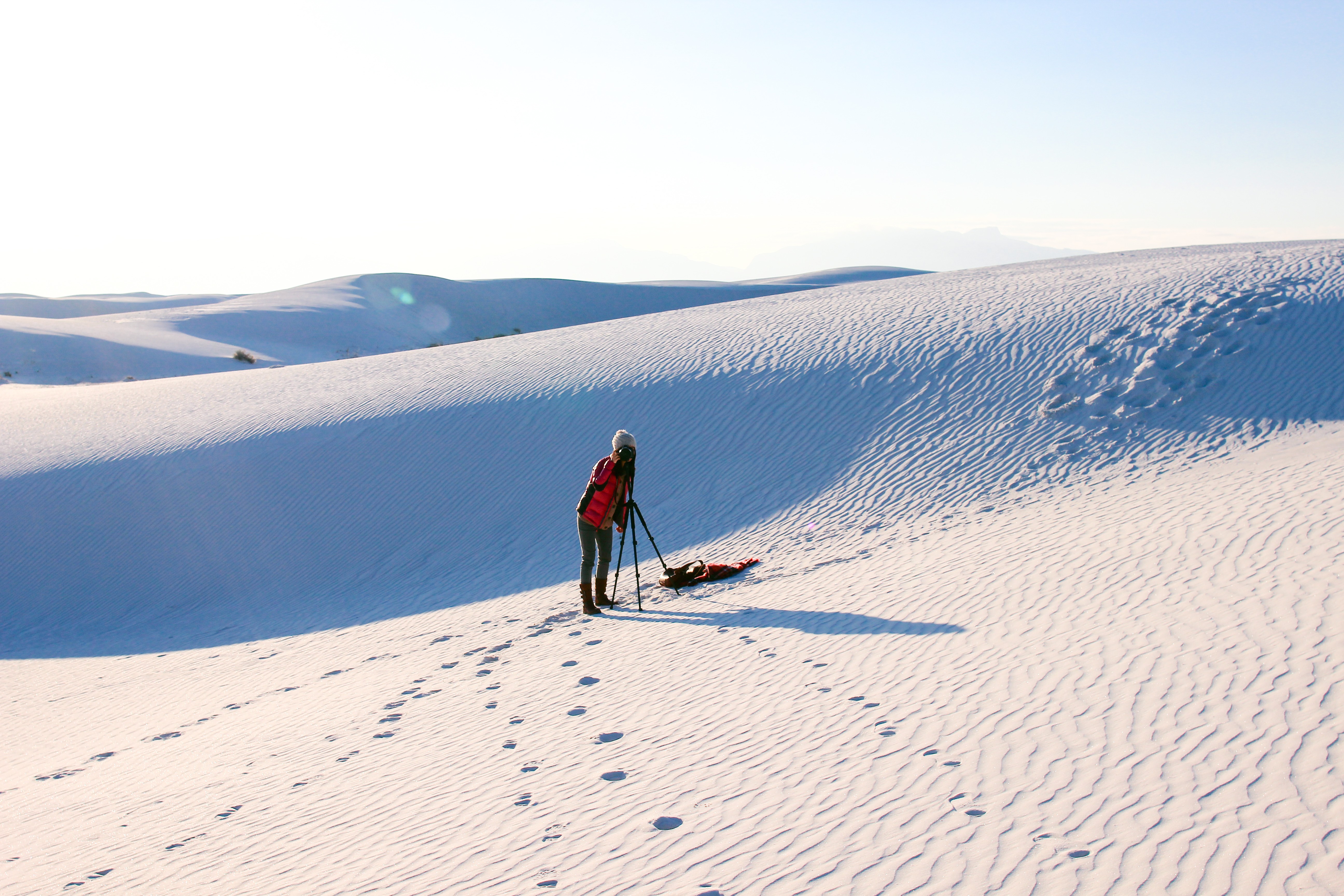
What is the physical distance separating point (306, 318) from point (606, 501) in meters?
41.6

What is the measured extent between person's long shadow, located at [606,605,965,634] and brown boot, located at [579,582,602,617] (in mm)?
151

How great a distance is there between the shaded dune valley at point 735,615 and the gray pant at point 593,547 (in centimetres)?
46

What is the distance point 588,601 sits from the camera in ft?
26.6

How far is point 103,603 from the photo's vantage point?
435 inches

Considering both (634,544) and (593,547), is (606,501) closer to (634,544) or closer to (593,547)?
(593,547)

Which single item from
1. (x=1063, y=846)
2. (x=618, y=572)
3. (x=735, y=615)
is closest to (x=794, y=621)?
(x=735, y=615)

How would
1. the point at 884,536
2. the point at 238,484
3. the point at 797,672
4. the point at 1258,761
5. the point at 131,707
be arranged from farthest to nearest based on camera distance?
the point at 238,484, the point at 884,536, the point at 131,707, the point at 797,672, the point at 1258,761

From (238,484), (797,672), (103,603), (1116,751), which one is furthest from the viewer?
(238,484)

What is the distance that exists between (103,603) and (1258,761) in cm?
1232

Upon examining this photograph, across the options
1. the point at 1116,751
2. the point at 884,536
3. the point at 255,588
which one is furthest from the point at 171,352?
the point at 1116,751

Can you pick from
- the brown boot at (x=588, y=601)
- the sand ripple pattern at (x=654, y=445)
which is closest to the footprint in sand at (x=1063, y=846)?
the brown boot at (x=588, y=601)

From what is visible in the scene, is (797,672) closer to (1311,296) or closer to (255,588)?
(255,588)

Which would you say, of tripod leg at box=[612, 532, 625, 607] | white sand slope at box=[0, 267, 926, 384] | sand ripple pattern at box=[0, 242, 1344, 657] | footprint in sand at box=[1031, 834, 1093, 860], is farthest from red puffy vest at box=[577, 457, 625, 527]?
white sand slope at box=[0, 267, 926, 384]

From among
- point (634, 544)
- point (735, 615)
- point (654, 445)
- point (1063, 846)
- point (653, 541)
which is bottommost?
point (735, 615)
